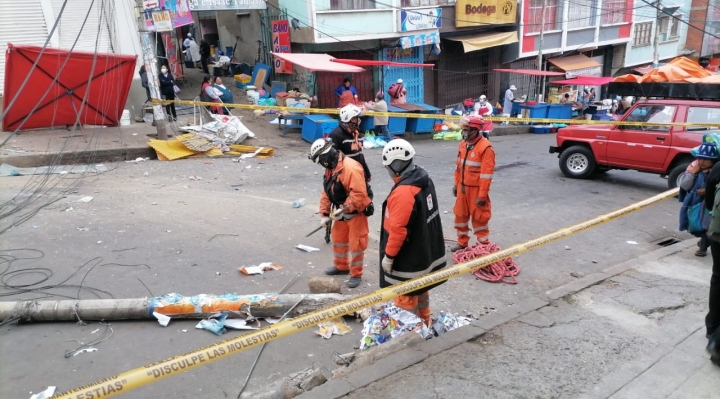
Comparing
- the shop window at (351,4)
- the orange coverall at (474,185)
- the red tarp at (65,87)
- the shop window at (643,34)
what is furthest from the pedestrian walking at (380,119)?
the shop window at (643,34)

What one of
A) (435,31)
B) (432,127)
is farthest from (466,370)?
(435,31)

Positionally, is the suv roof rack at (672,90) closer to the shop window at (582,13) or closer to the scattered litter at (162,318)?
the scattered litter at (162,318)

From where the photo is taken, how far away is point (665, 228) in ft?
27.2

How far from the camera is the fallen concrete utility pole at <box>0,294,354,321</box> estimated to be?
460cm

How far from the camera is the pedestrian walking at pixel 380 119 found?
15078 millimetres

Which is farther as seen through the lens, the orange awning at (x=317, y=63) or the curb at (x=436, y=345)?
the orange awning at (x=317, y=63)

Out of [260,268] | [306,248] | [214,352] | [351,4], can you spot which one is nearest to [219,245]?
[260,268]

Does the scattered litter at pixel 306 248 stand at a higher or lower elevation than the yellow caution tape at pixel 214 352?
lower

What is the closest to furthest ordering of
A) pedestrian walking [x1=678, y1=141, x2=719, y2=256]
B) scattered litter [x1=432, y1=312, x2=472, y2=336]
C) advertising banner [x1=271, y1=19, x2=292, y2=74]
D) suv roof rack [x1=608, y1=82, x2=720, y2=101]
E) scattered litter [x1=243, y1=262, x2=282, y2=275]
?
scattered litter [x1=432, y1=312, x2=472, y2=336] < scattered litter [x1=243, y1=262, x2=282, y2=275] < pedestrian walking [x1=678, y1=141, x2=719, y2=256] < suv roof rack [x1=608, y1=82, x2=720, y2=101] < advertising banner [x1=271, y1=19, x2=292, y2=74]

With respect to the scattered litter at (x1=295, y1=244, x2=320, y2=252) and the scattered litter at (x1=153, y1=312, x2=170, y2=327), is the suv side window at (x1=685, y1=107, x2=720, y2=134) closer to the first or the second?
the scattered litter at (x1=295, y1=244, x2=320, y2=252)

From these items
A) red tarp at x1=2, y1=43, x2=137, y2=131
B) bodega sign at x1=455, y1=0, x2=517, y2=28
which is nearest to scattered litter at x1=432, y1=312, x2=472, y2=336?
red tarp at x1=2, y1=43, x2=137, y2=131

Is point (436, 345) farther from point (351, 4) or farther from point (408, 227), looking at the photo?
point (351, 4)

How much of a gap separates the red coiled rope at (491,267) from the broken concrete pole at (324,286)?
1.77 m

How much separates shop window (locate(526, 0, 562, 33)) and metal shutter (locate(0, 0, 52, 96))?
57.9 feet
